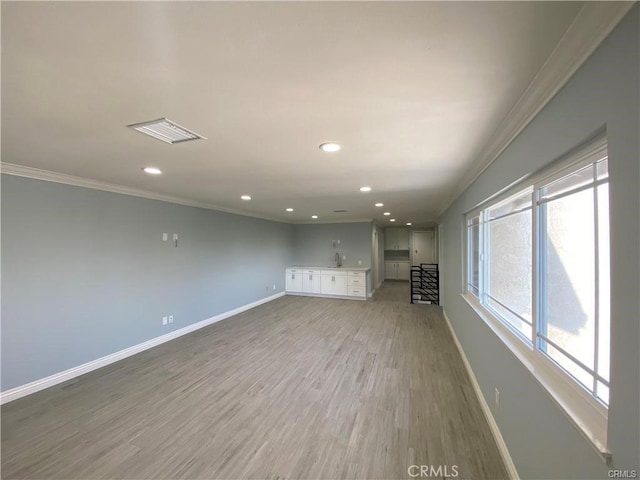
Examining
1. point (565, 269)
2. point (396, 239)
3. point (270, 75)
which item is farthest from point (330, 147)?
point (396, 239)

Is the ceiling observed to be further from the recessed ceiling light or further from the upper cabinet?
the upper cabinet

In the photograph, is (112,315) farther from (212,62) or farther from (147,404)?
(212,62)

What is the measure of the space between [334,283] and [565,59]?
701 centimetres

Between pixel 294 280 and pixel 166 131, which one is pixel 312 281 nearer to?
pixel 294 280

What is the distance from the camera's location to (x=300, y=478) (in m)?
1.73

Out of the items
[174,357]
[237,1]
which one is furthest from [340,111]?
[174,357]

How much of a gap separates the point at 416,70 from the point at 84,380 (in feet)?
14.7

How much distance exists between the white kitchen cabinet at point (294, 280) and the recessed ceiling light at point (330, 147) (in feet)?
20.2

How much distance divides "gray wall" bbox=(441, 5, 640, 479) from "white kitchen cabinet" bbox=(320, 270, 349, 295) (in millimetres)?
5896

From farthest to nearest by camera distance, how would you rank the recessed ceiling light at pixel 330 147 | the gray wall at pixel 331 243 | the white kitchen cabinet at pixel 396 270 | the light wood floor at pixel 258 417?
the white kitchen cabinet at pixel 396 270, the gray wall at pixel 331 243, the recessed ceiling light at pixel 330 147, the light wood floor at pixel 258 417

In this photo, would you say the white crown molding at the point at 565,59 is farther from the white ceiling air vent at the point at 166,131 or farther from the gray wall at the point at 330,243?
the gray wall at the point at 330,243

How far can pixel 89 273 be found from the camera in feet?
10.8

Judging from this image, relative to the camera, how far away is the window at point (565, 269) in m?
1.06

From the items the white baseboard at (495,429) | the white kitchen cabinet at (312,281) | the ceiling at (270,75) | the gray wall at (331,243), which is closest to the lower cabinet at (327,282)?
the white kitchen cabinet at (312,281)
